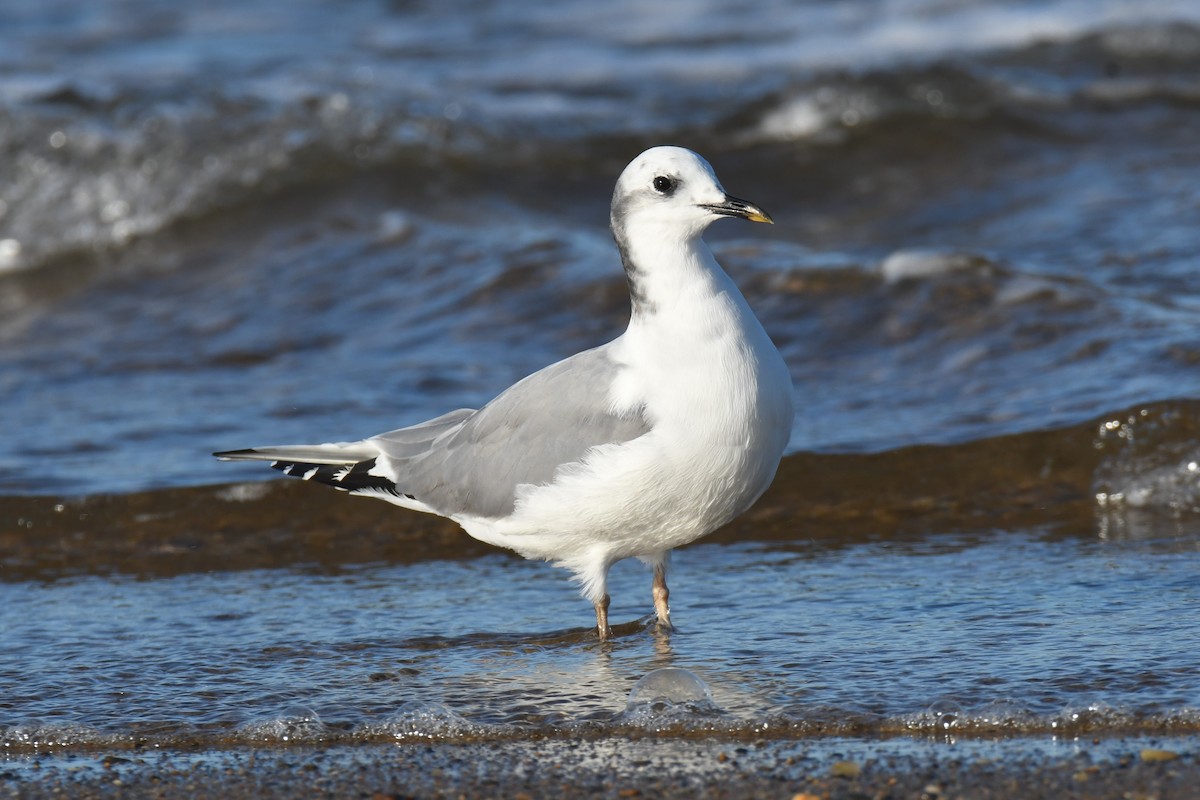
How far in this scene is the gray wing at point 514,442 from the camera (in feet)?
15.5

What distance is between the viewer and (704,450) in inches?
178

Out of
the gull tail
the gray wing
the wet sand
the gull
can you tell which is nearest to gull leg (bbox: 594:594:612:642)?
the gull

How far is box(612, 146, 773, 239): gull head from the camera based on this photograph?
4.68m

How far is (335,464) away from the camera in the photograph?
5.40 metres

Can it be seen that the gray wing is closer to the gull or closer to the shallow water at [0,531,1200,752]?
the gull

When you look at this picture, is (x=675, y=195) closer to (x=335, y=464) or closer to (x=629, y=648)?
(x=629, y=648)

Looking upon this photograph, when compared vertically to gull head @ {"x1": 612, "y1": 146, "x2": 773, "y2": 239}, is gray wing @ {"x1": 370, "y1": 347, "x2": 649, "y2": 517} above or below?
below

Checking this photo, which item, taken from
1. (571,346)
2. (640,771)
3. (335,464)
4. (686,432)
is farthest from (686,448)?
(571,346)

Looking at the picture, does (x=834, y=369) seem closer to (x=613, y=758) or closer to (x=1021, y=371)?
(x=1021, y=371)

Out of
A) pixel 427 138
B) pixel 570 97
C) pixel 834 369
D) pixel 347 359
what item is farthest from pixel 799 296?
pixel 570 97

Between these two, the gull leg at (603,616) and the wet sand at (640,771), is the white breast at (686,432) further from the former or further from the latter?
the wet sand at (640,771)

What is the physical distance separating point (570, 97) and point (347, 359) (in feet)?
18.0

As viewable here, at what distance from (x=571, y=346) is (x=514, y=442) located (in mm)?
3364

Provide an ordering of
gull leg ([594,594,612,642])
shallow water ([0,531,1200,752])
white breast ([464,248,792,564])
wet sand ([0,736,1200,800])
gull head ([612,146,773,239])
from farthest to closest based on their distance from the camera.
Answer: gull leg ([594,594,612,642]), gull head ([612,146,773,239]), white breast ([464,248,792,564]), shallow water ([0,531,1200,752]), wet sand ([0,736,1200,800])
